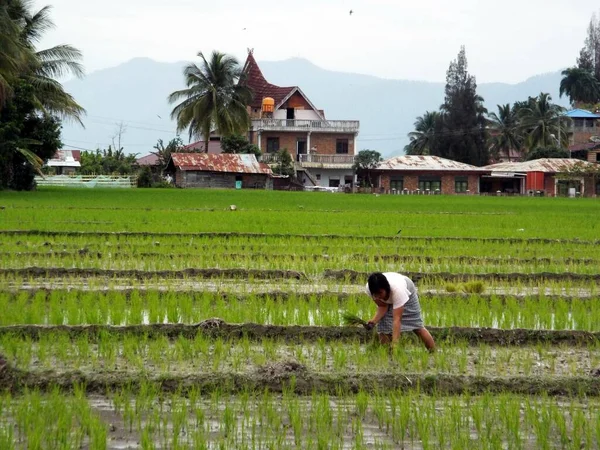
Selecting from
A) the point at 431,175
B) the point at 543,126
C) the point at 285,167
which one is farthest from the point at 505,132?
the point at 285,167

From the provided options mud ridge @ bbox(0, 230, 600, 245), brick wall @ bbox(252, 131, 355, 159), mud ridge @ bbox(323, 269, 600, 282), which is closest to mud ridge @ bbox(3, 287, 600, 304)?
mud ridge @ bbox(323, 269, 600, 282)

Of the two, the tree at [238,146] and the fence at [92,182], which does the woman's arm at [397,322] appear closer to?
the fence at [92,182]

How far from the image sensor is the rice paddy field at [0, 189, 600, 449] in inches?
162

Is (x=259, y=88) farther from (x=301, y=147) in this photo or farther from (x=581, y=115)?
(x=581, y=115)

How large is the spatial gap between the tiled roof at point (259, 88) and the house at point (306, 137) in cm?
12

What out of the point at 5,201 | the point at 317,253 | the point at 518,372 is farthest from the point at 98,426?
the point at 5,201

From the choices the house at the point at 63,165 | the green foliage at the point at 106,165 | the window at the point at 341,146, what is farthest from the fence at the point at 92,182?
the house at the point at 63,165

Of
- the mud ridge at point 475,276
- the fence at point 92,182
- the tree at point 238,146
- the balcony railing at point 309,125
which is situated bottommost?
the mud ridge at point 475,276

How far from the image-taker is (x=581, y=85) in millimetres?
70125

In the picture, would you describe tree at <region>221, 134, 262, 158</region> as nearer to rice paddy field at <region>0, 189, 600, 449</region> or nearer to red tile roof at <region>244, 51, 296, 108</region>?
red tile roof at <region>244, 51, 296, 108</region>

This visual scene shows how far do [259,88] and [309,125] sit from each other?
5508 mm

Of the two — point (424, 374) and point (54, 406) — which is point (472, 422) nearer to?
point (424, 374)

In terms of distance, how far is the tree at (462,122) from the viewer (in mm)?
55094

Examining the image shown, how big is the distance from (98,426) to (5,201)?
19514mm
